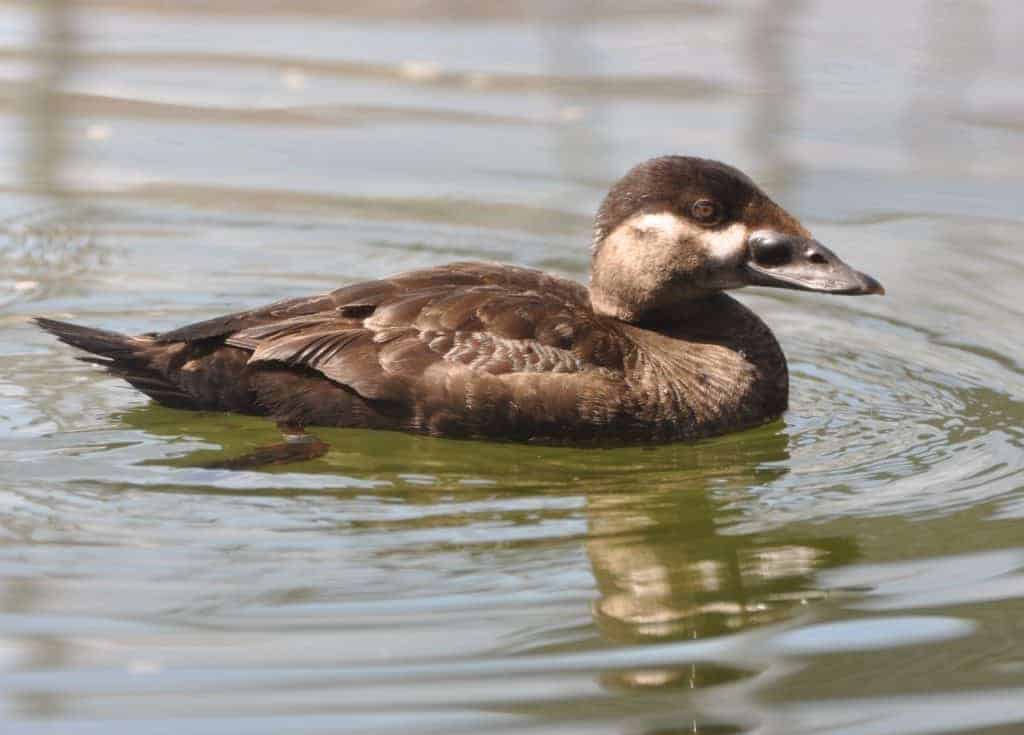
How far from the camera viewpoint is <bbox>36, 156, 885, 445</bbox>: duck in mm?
6801

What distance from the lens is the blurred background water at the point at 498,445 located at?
489 centimetres

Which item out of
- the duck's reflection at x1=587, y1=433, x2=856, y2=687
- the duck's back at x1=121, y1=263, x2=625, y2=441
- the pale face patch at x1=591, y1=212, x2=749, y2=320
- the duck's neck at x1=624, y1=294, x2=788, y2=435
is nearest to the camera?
the duck's reflection at x1=587, y1=433, x2=856, y2=687

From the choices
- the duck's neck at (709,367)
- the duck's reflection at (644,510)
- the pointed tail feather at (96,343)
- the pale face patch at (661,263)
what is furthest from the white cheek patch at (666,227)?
the pointed tail feather at (96,343)

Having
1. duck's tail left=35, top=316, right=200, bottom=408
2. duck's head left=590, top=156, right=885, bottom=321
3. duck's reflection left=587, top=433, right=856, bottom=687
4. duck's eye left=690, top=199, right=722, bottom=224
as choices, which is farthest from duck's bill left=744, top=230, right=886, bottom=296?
duck's tail left=35, top=316, right=200, bottom=408

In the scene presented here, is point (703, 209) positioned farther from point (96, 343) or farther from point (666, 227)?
point (96, 343)

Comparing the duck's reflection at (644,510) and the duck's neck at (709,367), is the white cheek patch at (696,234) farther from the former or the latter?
the duck's reflection at (644,510)

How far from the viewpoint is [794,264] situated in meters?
7.05

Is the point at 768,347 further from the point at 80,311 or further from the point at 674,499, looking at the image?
the point at 80,311

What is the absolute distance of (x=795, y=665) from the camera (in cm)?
504

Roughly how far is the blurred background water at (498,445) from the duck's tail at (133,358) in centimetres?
11

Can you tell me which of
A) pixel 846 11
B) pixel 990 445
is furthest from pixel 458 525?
pixel 846 11

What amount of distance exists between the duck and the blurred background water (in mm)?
127

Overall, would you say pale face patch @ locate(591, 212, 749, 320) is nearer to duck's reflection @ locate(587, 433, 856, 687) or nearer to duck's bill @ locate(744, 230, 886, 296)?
duck's bill @ locate(744, 230, 886, 296)

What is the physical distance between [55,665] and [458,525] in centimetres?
153
